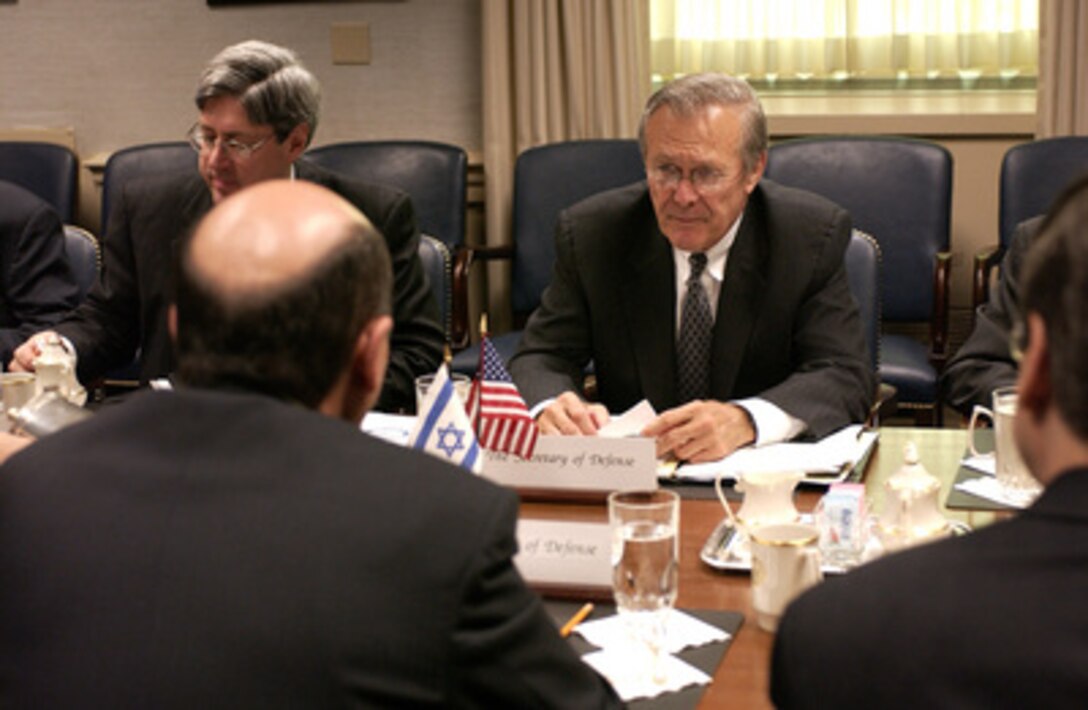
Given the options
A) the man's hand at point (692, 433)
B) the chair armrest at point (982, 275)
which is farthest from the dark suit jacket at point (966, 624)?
the chair armrest at point (982, 275)

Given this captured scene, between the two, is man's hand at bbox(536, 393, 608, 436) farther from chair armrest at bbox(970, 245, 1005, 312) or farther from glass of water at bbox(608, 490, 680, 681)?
chair armrest at bbox(970, 245, 1005, 312)

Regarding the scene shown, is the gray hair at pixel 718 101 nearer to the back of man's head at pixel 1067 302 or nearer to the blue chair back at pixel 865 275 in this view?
the blue chair back at pixel 865 275

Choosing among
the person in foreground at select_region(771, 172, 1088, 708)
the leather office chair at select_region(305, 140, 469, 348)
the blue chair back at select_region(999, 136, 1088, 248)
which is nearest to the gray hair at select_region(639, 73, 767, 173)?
the blue chair back at select_region(999, 136, 1088, 248)

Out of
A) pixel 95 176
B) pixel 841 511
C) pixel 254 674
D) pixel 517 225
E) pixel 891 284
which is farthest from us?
pixel 95 176

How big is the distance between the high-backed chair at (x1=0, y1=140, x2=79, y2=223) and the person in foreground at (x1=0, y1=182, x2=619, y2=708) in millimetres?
4696

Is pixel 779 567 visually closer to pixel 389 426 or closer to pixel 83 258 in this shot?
pixel 389 426

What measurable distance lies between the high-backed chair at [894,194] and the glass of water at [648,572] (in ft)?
10.5

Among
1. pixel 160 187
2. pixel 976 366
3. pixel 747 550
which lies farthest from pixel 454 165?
pixel 747 550

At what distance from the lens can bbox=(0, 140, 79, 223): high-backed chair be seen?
19.7 feet

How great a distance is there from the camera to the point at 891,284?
5078 millimetres

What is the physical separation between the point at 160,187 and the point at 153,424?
7.61 feet

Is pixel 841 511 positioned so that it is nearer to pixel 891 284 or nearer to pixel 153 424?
pixel 153 424

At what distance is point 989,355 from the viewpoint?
3283 mm

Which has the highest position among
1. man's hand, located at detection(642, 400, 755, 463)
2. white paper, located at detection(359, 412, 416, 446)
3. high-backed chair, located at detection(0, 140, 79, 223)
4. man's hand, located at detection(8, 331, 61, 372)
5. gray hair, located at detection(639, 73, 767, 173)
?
gray hair, located at detection(639, 73, 767, 173)
